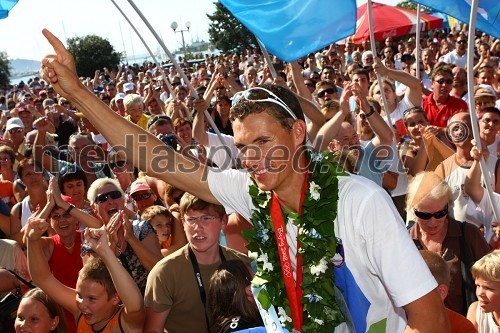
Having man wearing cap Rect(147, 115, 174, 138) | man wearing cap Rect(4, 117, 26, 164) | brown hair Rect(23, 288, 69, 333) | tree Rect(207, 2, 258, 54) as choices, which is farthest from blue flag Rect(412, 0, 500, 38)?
tree Rect(207, 2, 258, 54)

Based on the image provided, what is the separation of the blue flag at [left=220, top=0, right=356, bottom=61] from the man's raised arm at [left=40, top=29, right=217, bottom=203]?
2682mm

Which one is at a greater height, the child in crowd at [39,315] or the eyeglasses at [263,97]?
the eyeglasses at [263,97]

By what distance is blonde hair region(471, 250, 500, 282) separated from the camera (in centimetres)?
337

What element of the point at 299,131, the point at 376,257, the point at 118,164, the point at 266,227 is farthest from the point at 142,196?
the point at 376,257

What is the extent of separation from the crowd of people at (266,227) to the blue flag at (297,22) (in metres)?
0.66

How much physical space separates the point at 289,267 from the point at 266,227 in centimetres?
20

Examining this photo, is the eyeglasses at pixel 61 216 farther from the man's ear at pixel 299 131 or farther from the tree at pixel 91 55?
the tree at pixel 91 55

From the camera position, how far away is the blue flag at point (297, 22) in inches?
202

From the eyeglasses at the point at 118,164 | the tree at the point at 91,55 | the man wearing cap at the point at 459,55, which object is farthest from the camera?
the tree at the point at 91,55

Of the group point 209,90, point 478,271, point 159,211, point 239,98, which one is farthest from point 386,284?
point 209,90

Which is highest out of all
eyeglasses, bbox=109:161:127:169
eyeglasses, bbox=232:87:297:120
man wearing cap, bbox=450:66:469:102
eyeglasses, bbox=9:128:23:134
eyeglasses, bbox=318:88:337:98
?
eyeglasses, bbox=232:87:297:120

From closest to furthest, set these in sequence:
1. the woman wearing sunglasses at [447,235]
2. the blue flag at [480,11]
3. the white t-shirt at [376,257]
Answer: the white t-shirt at [376,257] < the woman wearing sunglasses at [447,235] < the blue flag at [480,11]

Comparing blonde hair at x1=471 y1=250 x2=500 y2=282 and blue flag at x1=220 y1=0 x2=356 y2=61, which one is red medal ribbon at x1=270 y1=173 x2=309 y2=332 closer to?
blonde hair at x1=471 y1=250 x2=500 y2=282

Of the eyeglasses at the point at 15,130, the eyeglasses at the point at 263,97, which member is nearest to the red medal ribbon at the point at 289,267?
the eyeglasses at the point at 263,97
